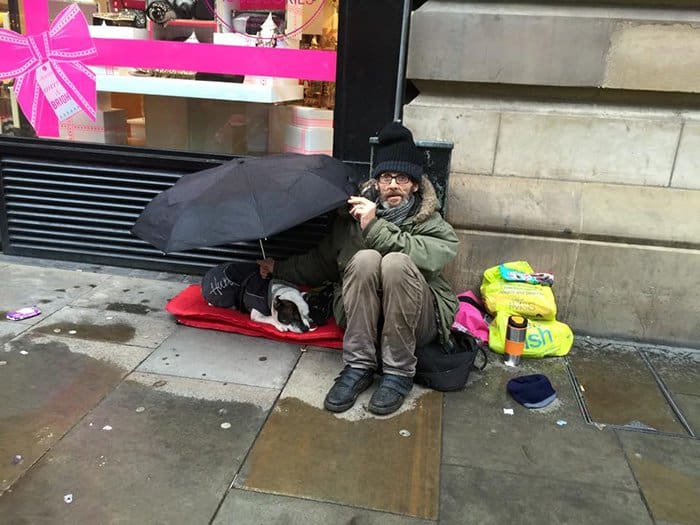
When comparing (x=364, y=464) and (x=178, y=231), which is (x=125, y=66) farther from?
(x=364, y=464)

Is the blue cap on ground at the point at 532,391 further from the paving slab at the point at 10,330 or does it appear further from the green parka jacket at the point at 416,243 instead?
the paving slab at the point at 10,330

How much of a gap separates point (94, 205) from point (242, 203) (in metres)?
2.11

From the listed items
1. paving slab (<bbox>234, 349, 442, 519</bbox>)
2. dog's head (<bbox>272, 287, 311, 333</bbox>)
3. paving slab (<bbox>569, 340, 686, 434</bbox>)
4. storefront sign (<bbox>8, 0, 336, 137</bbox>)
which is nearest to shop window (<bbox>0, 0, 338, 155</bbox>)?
storefront sign (<bbox>8, 0, 336, 137</bbox>)

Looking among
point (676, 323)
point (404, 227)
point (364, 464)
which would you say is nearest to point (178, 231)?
point (404, 227)

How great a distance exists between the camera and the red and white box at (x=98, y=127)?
4.97 m

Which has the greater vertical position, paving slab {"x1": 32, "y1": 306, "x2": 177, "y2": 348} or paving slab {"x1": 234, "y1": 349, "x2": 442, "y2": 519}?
paving slab {"x1": 234, "y1": 349, "x2": 442, "y2": 519}

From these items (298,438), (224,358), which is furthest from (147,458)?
(224,358)

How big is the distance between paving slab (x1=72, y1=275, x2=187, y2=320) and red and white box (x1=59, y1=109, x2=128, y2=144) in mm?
1073

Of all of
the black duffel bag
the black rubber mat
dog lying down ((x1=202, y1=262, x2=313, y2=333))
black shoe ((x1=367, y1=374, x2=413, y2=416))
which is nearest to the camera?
black shoe ((x1=367, y1=374, x2=413, y2=416))

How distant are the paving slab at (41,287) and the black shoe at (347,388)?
2038mm

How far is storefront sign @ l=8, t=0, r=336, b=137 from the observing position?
456 centimetres

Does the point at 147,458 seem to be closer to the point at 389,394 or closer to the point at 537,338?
the point at 389,394

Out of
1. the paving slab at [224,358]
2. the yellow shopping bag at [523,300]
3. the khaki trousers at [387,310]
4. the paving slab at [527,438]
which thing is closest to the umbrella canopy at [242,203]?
the khaki trousers at [387,310]

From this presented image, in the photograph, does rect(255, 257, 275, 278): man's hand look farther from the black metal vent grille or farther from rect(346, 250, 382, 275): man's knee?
rect(346, 250, 382, 275): man's knee
